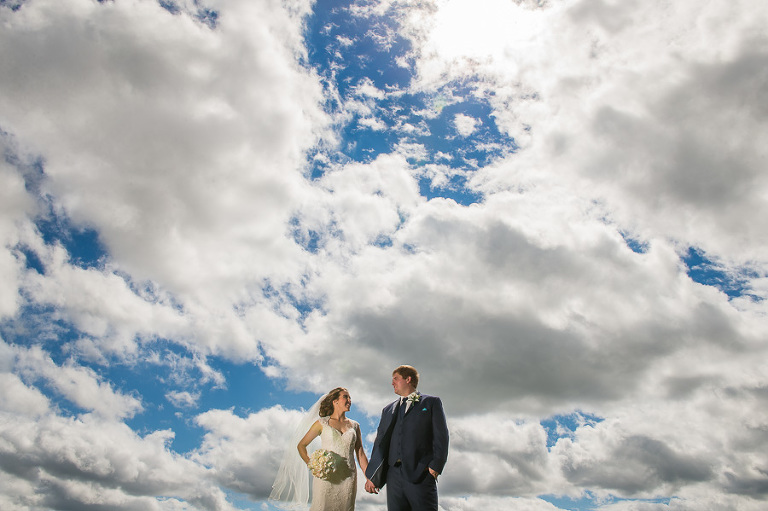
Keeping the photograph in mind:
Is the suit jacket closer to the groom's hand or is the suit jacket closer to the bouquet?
the groom's hand

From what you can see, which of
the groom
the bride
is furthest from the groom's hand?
the bride

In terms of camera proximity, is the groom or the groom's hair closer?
the groom

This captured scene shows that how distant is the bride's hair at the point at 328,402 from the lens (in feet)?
39.9

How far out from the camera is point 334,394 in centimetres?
1226

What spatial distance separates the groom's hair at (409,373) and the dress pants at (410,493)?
1.72 meters

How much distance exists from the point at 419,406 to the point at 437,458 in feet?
3.75

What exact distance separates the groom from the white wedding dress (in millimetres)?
1759

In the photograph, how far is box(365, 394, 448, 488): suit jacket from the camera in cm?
910

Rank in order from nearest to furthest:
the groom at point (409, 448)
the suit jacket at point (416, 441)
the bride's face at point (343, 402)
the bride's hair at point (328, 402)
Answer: the groom at point (409, 448), the suit jacket at point (416, 441), the bride's face at point (343, 402), the bride's hair at point (328, 402)

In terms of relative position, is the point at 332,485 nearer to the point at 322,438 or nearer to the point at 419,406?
the point at 322,438

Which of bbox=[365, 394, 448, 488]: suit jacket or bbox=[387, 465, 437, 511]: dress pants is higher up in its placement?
bbox=[365, 394, 448, 488]: suit jacket

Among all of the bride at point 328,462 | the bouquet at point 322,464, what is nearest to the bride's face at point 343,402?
the bride at point 328,462

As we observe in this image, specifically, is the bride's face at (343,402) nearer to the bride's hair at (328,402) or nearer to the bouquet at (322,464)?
the bride's hair at (328,402)

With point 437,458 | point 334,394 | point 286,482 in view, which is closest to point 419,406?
point 437,458
